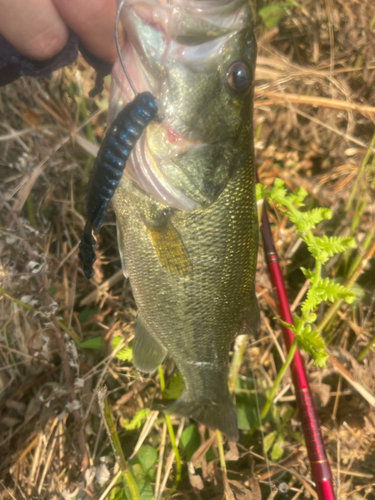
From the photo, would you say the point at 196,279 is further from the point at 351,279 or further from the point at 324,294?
the point at 351,279

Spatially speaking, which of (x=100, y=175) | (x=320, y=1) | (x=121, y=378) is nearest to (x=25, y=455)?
(x=121, y=378)

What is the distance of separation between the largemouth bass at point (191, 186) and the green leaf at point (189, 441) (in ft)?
1.49

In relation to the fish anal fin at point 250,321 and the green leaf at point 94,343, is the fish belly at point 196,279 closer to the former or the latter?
the fish anal fin at point 250,321

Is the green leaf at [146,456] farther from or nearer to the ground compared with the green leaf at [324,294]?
nearer to the ground

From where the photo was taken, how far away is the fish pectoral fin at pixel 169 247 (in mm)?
1324

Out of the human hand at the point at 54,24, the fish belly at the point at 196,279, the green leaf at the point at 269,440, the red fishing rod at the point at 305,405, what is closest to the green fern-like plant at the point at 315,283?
the fish belly at the point at 196,279

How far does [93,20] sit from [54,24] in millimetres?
175

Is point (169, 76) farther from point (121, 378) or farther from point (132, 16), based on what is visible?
point (121, 378)

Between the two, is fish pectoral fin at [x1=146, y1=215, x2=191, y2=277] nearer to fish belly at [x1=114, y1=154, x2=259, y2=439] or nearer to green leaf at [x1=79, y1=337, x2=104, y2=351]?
fish belly at [x1=114, y1=154, x2=259, y2=439]

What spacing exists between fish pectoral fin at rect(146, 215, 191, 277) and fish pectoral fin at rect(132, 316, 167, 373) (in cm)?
44

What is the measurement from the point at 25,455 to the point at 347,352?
2.05m

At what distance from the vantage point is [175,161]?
49.2 inches

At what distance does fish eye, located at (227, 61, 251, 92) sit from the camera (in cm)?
120

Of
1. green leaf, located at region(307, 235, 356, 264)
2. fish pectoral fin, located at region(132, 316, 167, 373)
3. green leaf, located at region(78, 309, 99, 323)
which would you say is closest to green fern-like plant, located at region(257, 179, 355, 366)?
green leaf, located at region(307, 235, 356, 264)
